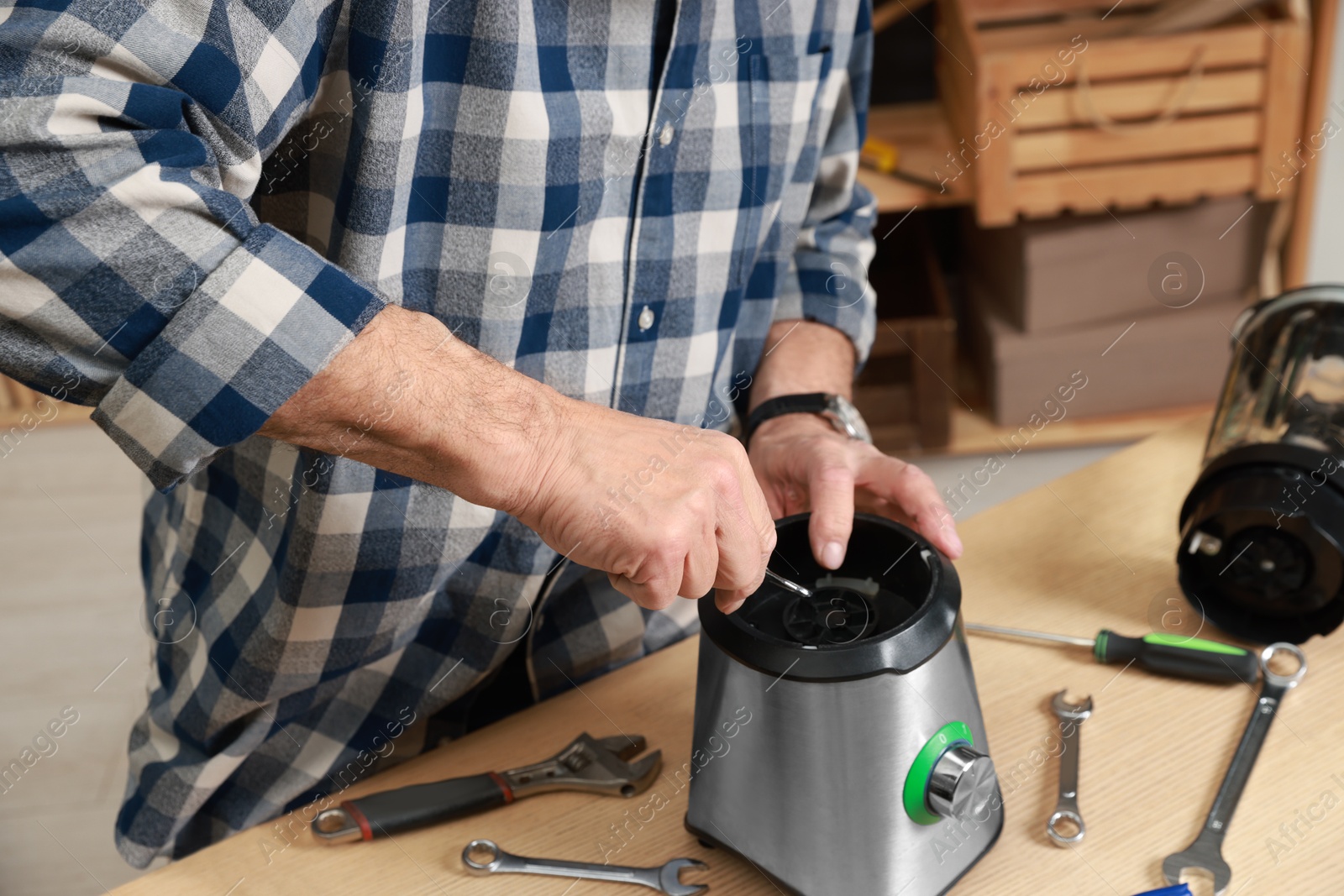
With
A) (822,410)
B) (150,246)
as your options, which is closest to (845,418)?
(822,410)

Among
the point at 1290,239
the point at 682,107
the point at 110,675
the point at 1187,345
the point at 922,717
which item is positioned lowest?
the point at 110,675

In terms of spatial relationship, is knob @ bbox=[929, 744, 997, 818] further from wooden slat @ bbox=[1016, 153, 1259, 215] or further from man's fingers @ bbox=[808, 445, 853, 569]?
wooden slat @ bbox=[1016, 153, 1259, 215]

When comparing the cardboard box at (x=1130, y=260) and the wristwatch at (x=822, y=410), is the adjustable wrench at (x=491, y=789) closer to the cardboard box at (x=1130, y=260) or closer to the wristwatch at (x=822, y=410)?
the wristwatch at (x=822, y=410)

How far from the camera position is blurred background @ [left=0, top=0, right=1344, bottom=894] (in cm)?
180

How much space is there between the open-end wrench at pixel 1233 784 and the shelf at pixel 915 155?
1.20 m

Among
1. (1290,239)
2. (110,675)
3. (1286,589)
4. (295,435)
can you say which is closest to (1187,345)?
(1290,239)

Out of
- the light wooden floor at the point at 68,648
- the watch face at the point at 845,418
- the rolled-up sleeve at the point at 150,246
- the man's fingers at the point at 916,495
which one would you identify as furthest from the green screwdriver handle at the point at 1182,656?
the light wooden floor at the point at 68,648

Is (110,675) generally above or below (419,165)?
below

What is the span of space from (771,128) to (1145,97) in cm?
118

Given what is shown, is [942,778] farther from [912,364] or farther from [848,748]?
[912,364]

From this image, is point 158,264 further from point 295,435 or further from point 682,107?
point 682,107

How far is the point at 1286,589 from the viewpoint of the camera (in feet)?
2.73

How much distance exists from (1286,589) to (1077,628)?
150 millimetres

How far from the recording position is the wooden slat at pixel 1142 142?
6.08 feet
